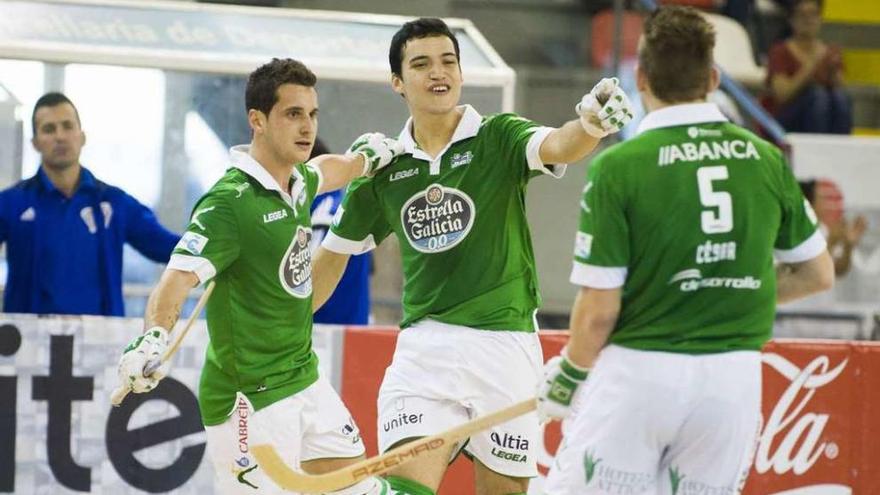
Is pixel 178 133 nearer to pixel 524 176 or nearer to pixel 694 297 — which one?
pixel 524 176

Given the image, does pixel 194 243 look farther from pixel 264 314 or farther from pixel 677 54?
pixel 677 54

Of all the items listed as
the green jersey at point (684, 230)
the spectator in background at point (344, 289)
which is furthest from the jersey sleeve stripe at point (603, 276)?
the spectator in background at point (344, 289)

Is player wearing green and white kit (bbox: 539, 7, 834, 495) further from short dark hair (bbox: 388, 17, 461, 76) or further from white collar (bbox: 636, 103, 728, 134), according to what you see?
short dark hair (bbox: 388, 17, 461, 76)

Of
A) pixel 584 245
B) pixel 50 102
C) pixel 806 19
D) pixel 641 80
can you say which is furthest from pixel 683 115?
pixel 806 19

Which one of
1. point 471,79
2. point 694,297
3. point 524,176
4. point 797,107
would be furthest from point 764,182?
point 797,107

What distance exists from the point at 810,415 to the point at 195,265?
141 inches

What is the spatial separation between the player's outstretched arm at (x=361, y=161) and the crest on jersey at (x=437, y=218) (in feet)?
0.78

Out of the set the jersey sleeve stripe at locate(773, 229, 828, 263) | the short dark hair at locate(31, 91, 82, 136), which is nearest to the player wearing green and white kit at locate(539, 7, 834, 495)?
the jersey sleeve stripe at locate(773, 229, 828, 263)

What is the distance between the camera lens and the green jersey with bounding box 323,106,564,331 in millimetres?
6152

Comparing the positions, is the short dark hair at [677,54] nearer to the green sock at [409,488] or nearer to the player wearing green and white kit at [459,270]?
the player wearing green and white kit at [459,270]

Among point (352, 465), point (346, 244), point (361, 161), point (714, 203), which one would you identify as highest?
point (361, 161)

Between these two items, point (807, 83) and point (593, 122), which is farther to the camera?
point (807, 83)

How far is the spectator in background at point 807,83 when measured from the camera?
42.3 feet

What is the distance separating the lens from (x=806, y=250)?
498 centimetres
